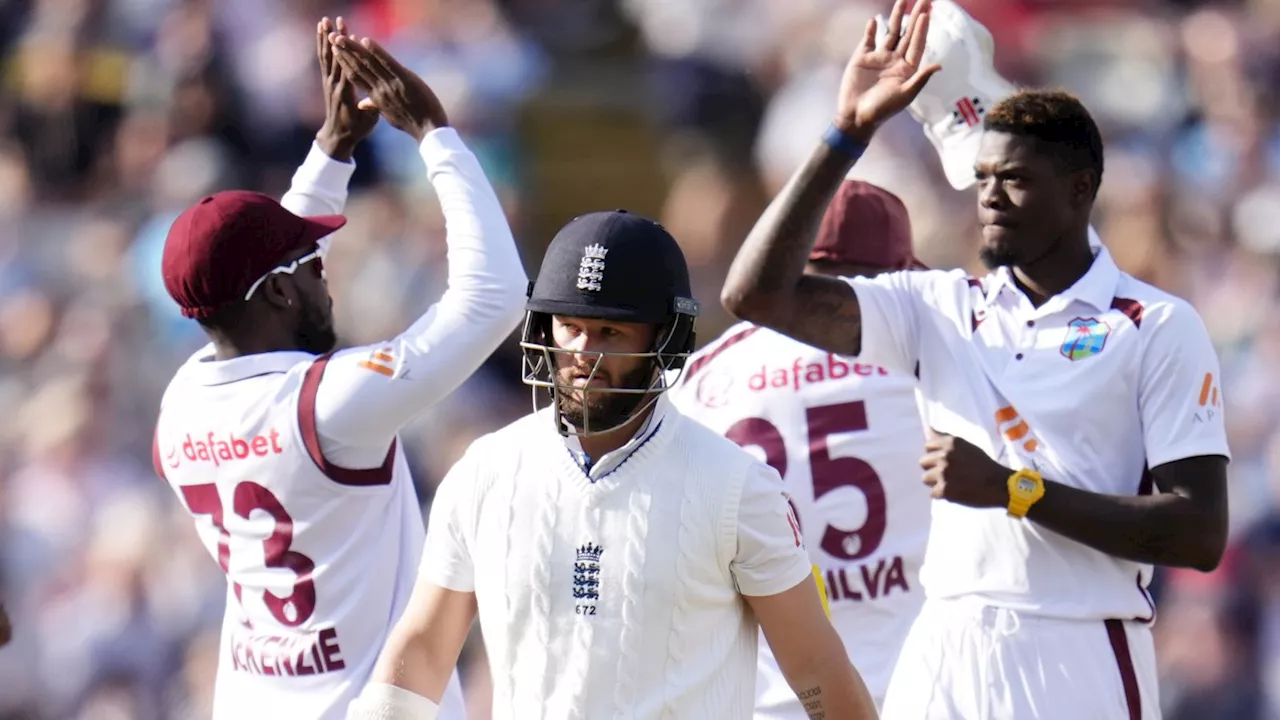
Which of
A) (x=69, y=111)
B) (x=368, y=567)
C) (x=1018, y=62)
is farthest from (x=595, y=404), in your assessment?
(x=69, y=111)

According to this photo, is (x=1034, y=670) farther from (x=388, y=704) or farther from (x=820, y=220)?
(x=388, y=704)

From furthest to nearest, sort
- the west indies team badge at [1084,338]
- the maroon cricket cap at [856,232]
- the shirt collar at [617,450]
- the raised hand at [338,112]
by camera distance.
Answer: the maroon cricket cap at [856,232] < the raised hand at [338,112] < the west indies team badge at [1084,338] < the shirt collar at [617,450]

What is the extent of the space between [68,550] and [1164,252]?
6.27 m

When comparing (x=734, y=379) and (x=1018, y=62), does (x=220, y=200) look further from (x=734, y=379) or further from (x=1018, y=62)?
(x=1018, y=62)

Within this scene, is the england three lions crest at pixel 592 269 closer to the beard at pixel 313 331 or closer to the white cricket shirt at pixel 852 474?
the beard at pixel 313 331

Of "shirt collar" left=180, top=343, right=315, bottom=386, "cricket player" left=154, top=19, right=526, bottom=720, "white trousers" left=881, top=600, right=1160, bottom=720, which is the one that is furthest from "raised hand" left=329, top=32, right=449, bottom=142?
"white trousers" left=881, top=600, right=1160, bottom=720

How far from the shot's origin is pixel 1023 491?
4.54 meters

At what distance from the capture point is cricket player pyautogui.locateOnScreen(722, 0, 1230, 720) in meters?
4.55

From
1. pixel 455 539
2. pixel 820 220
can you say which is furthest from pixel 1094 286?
pixel 455 539

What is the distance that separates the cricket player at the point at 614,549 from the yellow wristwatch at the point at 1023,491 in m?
0.79

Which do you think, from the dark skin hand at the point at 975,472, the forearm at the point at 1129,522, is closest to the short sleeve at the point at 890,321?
the dark skin hand at the point at 975,472

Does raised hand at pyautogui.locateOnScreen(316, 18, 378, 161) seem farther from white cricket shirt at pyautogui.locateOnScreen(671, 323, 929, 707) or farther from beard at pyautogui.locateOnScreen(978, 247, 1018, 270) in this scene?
beard at pyautogui.locateOnScreen(978, 247, 1018, 270)

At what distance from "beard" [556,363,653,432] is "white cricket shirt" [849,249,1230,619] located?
106cm

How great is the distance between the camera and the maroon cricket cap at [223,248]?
16.1ft
